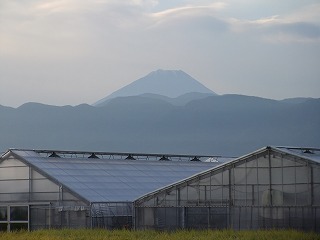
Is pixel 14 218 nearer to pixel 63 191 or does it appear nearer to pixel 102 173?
pixel 63 191

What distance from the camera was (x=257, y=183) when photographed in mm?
35281

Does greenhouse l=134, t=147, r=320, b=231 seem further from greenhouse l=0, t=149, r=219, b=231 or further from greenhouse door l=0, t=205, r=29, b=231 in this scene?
greenhouse door l=0, t=205, r=29, b=231

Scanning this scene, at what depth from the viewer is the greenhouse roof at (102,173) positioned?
4212 centimetres

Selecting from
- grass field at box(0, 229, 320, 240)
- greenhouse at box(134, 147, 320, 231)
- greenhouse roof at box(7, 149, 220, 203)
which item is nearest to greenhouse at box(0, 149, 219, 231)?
greenhouse roof at box(7, 149, 220, 203)

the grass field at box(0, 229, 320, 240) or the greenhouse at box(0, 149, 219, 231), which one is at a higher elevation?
the greenhouse at box(0, 149, 219, 231)

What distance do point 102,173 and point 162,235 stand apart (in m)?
13.8

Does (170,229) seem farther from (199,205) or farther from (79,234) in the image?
(79,234)

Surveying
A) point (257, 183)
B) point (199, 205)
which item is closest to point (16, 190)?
point (199, 205)

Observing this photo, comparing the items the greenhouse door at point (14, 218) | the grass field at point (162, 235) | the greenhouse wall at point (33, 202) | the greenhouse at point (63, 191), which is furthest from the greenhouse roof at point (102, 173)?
the grass field at point (162, 235)

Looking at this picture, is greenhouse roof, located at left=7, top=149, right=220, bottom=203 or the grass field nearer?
the grass field

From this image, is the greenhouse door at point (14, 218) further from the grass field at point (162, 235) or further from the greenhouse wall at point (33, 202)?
the grass field at point (162, 235)

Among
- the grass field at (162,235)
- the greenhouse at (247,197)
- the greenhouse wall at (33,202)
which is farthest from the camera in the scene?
the greenhouse wall at (33,202)

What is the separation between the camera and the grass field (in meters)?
30.0

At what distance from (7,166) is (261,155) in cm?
1583
